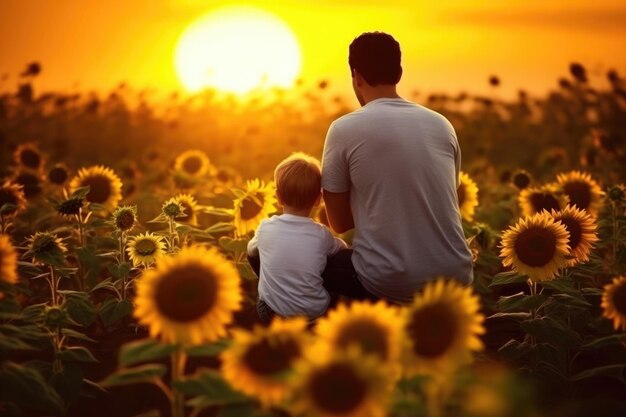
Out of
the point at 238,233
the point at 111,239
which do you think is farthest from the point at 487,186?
the point at 111,239

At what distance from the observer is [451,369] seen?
2.42 meters

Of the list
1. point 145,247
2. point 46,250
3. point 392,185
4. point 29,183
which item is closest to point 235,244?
point 145,247

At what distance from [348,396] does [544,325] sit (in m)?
2.16

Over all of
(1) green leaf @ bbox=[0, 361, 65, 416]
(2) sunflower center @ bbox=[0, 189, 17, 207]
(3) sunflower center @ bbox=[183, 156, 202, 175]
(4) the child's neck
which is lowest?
(3) sunflower center @ bbox=[183, 156, 202, 175]

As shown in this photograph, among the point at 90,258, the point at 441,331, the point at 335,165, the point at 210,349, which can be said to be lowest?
the point at 90,258

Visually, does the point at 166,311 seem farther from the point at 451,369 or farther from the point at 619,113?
the point at 619,113

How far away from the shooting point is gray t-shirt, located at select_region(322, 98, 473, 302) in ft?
12.0

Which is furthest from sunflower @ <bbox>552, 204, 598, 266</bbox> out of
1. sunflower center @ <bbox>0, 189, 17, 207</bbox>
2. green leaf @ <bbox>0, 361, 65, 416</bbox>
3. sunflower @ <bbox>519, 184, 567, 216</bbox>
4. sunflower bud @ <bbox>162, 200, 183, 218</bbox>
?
sunflower center @ <bbox>0, 189, 17, 207</bbox>

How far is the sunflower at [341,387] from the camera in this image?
208cm

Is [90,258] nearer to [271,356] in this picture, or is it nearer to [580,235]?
[271,356]

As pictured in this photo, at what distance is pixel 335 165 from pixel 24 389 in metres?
1.56

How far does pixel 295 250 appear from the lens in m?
3.89

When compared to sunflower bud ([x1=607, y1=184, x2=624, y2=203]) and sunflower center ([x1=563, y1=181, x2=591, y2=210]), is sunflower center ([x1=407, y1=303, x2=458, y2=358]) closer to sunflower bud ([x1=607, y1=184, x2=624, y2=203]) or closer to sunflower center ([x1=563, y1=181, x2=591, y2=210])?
sunflower bud ([x1=607, y1=184, x2=624, y2=203])

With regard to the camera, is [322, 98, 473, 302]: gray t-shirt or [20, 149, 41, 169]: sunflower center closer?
[322, 98, 473, 302]: gray t-shirt
